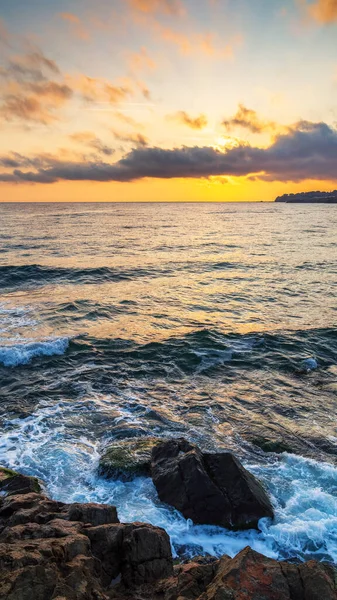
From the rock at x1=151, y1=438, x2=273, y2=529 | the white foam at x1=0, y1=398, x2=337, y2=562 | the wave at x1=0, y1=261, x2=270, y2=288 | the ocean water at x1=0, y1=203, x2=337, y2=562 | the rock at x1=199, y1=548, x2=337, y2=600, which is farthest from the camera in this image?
the wave at x1=0, y1=261, x2=270, y2=288

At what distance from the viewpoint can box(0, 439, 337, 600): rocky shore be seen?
6.06 metres

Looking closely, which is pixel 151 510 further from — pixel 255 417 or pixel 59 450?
pixel 255 417

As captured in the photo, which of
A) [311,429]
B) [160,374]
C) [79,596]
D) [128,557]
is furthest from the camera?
[160,374]

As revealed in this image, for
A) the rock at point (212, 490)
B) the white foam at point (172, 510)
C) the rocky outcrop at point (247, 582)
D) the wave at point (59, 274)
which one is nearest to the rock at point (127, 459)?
the white foam at point (172, 510)

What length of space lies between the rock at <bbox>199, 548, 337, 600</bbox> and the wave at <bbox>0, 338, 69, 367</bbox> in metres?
16.6

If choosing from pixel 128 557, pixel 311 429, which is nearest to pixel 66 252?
pixel 311 429

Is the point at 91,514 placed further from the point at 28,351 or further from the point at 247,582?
the point at 28,351

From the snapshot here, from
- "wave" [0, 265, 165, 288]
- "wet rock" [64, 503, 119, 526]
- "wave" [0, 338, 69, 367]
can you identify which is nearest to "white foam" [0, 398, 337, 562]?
"wet rock" [64, 503, 119, 526]

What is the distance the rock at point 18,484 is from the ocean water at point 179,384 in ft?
2.89

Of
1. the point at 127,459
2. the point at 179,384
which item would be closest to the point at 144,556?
the point at 127,459

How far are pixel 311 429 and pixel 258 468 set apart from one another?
11.0ft

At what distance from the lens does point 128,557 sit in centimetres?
754

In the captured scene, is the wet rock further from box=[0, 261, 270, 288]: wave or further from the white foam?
box=[0, 261, 270, 288]: wave

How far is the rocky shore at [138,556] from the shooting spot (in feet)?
19.9
